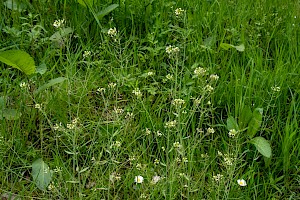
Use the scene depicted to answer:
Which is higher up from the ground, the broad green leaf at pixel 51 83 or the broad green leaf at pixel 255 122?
the broad green leaf at pixel 51 83

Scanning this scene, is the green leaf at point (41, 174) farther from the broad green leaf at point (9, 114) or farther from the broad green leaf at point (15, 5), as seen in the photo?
the broad green leaf at point (15, 5)

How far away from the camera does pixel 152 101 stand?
290 centimetres

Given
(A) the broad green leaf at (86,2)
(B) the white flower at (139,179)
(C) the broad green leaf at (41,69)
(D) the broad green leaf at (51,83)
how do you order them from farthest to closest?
1. (A) the broad green leaf at (86,2)
2. (C) the broad green leaf at (41,69)
3. (D) the broad green leaf at (51,83)
4. (B) the white flower at (139,179)

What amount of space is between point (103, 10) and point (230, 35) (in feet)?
2.61

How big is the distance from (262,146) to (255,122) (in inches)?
5.4

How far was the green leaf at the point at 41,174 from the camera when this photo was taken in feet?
7.77

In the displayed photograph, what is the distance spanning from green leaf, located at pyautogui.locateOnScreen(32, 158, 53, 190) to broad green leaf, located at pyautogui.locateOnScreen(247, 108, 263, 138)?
39.9 inches

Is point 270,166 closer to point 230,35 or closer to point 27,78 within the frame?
point 230,35

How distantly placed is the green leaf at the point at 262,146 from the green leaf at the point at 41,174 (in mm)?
992

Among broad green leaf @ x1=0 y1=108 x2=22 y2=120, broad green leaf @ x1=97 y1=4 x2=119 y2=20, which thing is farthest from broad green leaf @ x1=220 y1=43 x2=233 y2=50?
broad green leaf @ x1=0 y1=108 x2=22 y2=120

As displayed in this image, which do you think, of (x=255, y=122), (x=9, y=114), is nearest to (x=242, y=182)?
(x=255, y=122)

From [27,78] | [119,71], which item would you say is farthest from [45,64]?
[119,71]

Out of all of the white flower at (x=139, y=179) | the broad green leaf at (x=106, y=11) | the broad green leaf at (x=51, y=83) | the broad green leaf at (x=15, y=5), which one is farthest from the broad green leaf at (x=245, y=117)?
the broad green leaf at (x=15, y=5)

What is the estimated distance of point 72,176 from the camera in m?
2.36
